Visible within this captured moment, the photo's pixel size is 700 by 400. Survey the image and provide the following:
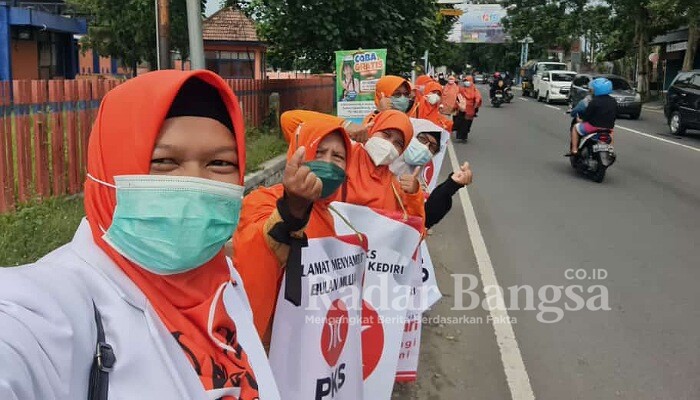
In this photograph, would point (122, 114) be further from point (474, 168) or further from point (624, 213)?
point (474, 168)

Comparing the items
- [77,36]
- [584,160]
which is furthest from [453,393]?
[77,36]

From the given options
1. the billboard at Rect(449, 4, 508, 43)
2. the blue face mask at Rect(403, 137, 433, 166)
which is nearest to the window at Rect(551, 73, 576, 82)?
the blue face mask at Rect(403, 137, 433, 166)

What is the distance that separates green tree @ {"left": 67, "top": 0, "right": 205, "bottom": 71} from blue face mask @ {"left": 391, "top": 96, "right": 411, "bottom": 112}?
21.1ft

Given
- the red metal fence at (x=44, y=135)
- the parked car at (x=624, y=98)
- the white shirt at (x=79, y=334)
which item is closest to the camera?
the white shirt at (x=79, y=334)

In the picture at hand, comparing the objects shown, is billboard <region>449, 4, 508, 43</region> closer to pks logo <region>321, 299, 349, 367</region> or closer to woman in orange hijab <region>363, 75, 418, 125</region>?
woman in orange hijab <region>363, 75, 418, 125</region>

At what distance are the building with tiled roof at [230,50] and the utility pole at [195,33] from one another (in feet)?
78.3

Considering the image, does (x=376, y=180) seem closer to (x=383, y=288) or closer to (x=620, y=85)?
(x=383, y=288)

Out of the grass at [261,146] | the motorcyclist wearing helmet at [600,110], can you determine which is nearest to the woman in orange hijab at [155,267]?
the grass at [261,146]

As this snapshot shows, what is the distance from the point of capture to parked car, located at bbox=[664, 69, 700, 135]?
16.8 meters

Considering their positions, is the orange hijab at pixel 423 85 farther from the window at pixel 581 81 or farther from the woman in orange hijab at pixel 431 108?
the window at pixel 581 81

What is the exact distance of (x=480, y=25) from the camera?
Answer: 226ft

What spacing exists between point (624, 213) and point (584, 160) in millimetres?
2695

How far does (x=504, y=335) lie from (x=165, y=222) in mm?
3676

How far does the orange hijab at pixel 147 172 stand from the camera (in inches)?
53.4
